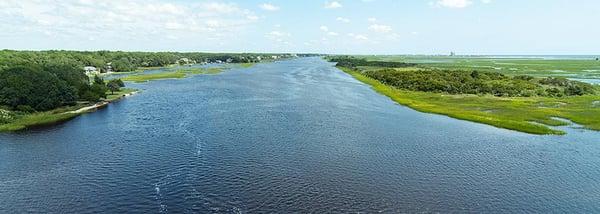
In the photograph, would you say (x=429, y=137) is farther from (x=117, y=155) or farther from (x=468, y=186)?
(x=117, y=155)

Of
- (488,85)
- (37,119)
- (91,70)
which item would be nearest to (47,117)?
(37,119)

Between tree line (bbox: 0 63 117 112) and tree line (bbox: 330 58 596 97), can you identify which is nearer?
tree line (bbox: 0 63 117 112)

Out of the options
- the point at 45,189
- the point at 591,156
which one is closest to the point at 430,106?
the point at 591,156

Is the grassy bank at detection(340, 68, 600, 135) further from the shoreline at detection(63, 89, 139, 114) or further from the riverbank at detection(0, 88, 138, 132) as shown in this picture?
the riverbank at detection(0, 88, 138, 132)

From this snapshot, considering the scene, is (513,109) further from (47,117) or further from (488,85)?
(47,117)

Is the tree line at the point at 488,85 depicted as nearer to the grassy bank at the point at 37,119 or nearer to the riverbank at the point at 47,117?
the riverbank at the point at 47,117

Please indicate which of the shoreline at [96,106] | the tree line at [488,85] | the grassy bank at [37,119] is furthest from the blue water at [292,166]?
the tree line at [488,85]

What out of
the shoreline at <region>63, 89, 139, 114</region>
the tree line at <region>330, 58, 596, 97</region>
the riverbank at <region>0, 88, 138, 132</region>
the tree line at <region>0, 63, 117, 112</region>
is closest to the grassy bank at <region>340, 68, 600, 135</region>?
the tree line at <region>330, 58, 596, 97</region>
